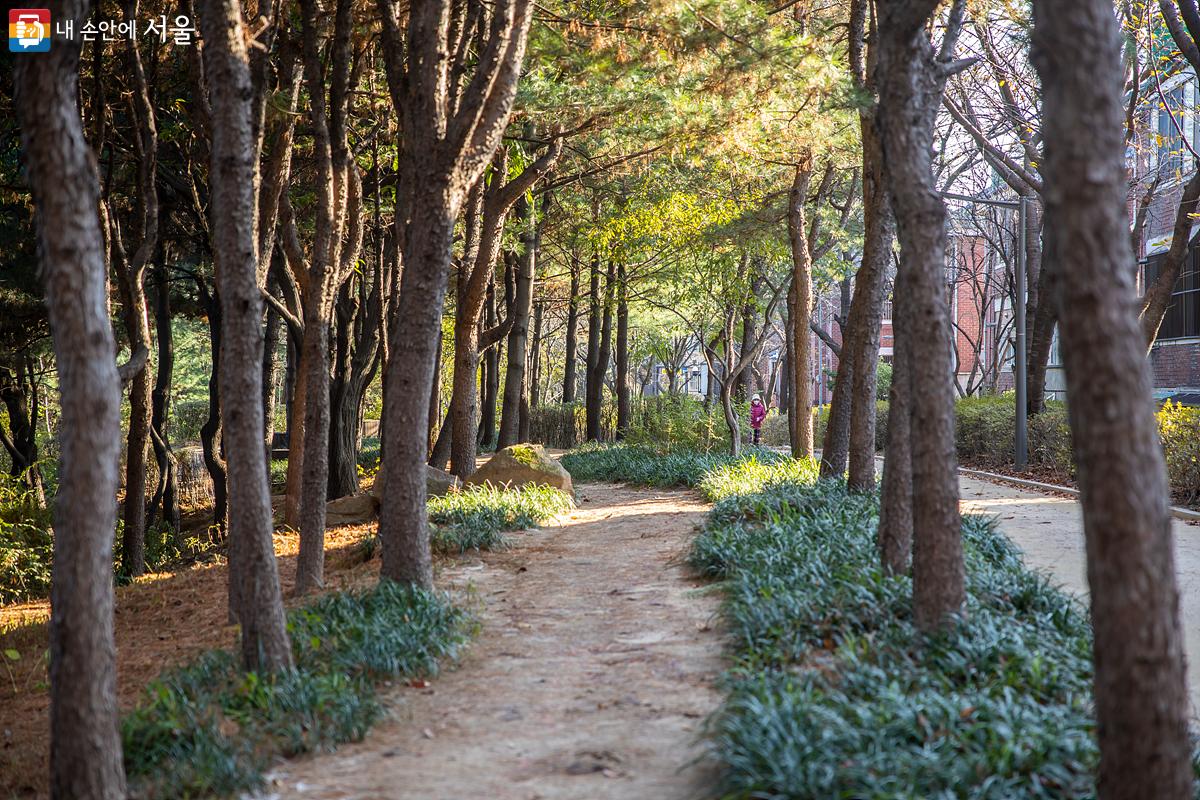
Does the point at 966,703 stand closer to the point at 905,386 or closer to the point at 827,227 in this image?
the point at 905,386

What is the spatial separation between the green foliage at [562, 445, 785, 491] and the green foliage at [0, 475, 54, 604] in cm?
863

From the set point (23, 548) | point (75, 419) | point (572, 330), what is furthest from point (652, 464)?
point (75, 419)

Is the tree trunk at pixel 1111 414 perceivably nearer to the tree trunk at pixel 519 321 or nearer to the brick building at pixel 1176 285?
the tree trunk at pixel 519 321

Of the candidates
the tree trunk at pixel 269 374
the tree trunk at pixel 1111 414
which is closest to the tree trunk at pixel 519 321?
the tree trunk at pixel 269 374

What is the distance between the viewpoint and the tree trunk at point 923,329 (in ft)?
18.8

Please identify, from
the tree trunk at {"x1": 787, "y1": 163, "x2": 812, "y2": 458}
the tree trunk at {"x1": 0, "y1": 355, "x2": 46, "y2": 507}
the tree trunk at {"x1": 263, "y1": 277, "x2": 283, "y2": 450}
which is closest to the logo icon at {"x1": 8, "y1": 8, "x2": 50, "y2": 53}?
the tree trunk at {"x1": 263, "y1": 277, "x2": 283, "y2": 450}

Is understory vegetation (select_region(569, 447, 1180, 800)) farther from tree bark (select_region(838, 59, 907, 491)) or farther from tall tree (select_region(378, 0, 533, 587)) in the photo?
tall tree (select_region(378, 0, 533, 587))

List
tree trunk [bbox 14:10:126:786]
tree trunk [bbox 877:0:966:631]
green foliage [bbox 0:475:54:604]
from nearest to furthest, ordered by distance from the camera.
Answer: tree trunk [bbox 14:10:126:786] < tree trunk [bbox 877:0:966:631] < green foliage [bbox 0:475:54:604]

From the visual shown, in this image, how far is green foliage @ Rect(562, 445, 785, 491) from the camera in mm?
16766

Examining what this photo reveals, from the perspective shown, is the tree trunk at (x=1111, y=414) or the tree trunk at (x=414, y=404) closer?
the tree trunk at (x=1111, y=414)

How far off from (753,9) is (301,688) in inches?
307

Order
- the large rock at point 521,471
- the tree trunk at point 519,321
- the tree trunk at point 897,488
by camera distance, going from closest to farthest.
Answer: the tree trunk at point 897,488 < the large rock at point 521,471 < the tree trunk at point 519,321

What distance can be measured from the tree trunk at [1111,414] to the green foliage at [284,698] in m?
3.30

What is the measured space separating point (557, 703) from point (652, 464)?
41.5 feet
